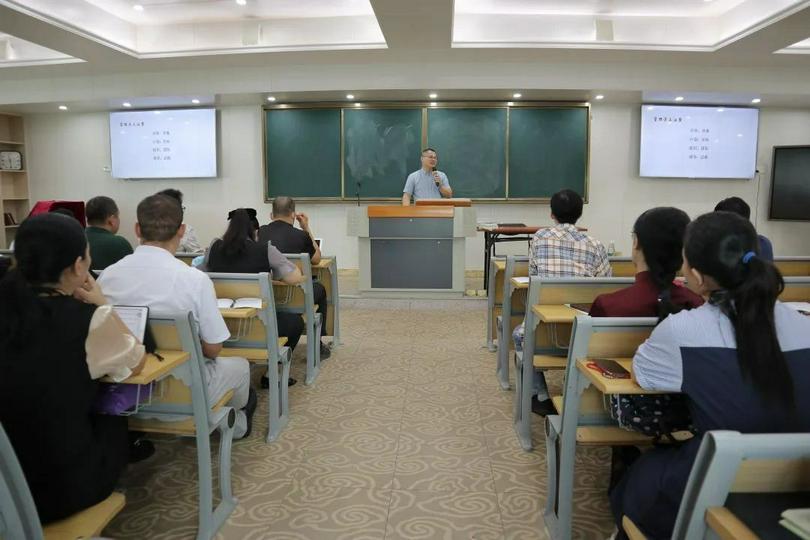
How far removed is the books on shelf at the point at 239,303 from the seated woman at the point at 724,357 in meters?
1.79

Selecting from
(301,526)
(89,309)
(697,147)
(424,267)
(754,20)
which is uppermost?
(754,20)

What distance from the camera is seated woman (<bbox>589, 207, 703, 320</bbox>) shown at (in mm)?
1979

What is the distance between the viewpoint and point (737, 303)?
1330mm

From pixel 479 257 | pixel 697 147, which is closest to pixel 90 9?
pixel 479 257

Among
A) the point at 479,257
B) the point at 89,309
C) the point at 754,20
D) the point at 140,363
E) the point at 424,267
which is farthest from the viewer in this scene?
the point at 479,257

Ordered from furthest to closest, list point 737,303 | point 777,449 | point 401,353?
1. point 401,353
2. point 737,303
3. point 777,449

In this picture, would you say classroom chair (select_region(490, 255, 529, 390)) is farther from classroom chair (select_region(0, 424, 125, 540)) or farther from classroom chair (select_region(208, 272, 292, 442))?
classroom chair (select_region(0, 424, 125, 540))

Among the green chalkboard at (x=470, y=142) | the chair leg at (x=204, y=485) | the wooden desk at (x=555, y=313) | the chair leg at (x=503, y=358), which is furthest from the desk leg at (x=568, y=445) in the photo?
the green chalkboard at (x=470, y=142)

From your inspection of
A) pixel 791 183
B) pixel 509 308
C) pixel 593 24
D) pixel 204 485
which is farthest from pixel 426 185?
pixel 204 485

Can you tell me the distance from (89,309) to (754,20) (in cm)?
665

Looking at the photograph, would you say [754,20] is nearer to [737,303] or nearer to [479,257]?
[479,257]

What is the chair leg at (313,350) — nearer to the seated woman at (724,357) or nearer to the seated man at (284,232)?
the seated man at (284,232)

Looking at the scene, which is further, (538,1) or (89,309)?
(538,1)

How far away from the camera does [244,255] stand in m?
3.19
